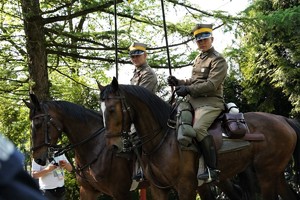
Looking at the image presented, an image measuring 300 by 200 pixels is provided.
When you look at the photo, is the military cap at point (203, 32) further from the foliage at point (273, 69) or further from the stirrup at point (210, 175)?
the foliage at point (273, 69)

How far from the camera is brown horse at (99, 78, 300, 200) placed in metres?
5.77

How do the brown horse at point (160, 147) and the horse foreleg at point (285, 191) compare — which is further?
the horse foreleg at point (285, 191)

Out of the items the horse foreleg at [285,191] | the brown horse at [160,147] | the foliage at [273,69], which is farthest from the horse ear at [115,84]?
the foliage at [273,69]

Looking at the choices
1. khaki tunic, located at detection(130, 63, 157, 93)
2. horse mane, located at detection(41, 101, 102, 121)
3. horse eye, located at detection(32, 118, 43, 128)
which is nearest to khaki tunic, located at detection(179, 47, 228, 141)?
khaki tunic, located at detection(130, 63, 157, 93)

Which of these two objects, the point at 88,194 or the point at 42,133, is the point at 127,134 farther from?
the point at 88,194

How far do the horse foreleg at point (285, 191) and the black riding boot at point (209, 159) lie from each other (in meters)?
1.53

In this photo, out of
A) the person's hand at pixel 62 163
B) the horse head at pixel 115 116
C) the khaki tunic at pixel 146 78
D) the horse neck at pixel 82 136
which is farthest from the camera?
the person's hand at pixel 62 163

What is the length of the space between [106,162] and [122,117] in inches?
43.2

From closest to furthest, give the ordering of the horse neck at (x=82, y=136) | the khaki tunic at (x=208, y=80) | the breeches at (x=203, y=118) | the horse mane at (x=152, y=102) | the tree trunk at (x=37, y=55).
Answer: the breeches at (x=203, y=118)
the horse mane at (x=152, y=102)
the khaki tunic at (x=208, y=80)
the horse neck at (x=82, y=136)
the tree trunk at (x=37, y=55)

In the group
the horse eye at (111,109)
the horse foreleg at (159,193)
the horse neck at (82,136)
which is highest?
the horse eye at (111,109)

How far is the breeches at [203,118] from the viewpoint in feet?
19.3

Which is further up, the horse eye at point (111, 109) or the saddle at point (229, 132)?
the horse eye at point (111, 109)

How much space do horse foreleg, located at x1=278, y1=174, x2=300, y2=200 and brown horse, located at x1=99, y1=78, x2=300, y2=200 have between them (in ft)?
1.25

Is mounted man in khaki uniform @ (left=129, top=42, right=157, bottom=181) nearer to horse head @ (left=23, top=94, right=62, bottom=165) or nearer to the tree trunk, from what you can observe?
horse head @ (left=23, top=94, right=62, bottom=165)
